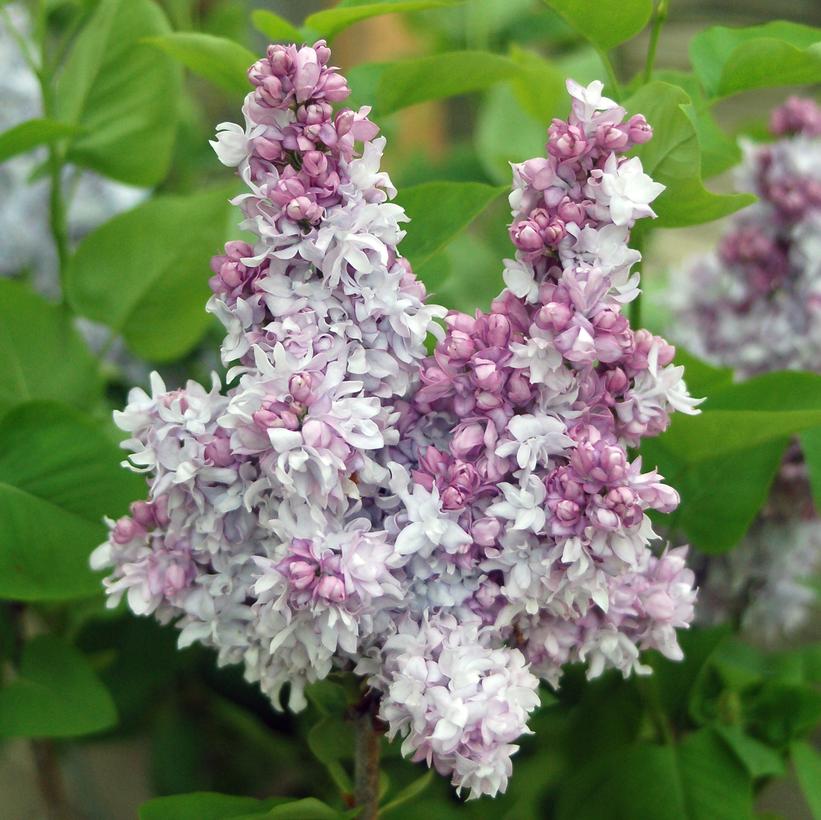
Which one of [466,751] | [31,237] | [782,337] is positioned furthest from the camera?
[31,237]

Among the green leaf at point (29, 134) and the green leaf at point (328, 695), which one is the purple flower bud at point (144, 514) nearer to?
the green leaf at point (328, 695)

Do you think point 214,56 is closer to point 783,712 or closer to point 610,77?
point 610,77

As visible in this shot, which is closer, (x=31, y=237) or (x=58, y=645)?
(x=58, y=645)

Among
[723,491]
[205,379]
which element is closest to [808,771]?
[723,491]

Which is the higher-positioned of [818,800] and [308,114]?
[308,114]

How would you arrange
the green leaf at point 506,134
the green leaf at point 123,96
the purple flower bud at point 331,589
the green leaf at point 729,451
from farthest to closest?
the green leaf at point 506,134 → the green leaf at point 123,96 → the green leaf at point 729,451 → the purple flower bud at point 331,589

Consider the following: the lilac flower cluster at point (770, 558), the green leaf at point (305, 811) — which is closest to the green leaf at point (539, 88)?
the lilac flower cluster at point (770, 558)

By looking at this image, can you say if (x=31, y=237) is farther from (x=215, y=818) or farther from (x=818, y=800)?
(x=818, y=800)

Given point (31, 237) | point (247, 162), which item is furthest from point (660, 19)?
point (31, 237)

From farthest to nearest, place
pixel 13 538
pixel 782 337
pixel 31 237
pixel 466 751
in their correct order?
pixel 31 237 < pixel 782 337 < pixel 13 538 < pixel 466 751
